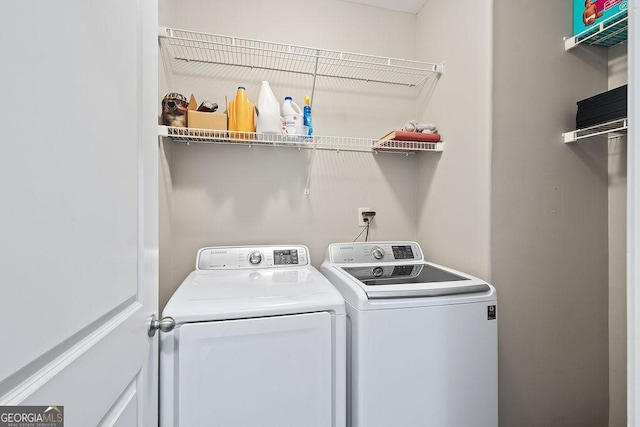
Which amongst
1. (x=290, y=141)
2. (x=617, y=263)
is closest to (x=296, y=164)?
(x=290, y=141)

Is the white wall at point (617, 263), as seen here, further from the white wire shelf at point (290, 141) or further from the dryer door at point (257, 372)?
the dryer door at point (257, 372)

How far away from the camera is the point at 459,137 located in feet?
5.50

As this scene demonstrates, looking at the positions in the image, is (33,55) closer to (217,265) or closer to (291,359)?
(291,359)

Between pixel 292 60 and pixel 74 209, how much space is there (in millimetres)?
1753

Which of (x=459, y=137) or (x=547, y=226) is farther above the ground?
(x=459, y=137)

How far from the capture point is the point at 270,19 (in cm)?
187

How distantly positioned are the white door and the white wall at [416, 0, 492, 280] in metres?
1.59

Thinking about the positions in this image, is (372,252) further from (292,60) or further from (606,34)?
(606,34)

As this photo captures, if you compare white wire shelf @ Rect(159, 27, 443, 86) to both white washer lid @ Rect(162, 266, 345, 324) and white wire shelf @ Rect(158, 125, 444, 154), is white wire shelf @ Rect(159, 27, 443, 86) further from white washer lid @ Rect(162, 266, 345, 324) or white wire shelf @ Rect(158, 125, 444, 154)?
white washer lid @ Rect(162, 266, 345, 324)

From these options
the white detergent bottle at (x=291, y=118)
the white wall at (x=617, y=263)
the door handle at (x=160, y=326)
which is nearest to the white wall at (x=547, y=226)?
the white wall at (x=617, y=263)

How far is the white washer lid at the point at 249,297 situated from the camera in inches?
41.2

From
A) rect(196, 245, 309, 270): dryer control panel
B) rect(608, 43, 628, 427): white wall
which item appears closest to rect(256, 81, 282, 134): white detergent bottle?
rect(196, 245, 309, 270): dryer control panel

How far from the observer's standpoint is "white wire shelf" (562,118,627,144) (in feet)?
4.44
